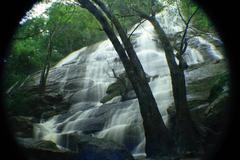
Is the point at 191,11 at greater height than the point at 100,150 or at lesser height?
greater

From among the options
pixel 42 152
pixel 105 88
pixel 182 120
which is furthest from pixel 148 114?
pixel 105 88

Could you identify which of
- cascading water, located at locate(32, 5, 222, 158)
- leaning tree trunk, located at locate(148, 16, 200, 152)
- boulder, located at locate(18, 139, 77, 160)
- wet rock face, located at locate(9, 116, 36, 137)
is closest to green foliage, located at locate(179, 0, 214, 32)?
cascading water, located at locate(32, 5, 222, 158)

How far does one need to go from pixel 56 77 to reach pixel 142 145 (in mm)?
16041

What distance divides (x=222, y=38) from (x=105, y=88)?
1876 cm

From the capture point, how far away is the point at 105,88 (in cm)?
2603

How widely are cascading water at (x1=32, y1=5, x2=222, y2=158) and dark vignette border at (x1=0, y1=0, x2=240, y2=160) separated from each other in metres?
7.94

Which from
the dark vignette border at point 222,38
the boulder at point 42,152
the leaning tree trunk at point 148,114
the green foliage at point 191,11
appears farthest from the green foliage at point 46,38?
the dark vignette border at point 222,38

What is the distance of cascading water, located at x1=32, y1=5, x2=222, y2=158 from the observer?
17047 mm

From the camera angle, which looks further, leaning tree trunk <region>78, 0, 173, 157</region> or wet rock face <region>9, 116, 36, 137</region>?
wet rock face <region>9, 116, 36, 137</region>

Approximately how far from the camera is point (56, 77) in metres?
29.8

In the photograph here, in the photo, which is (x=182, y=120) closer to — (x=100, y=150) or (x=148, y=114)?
(x=148, y=114)

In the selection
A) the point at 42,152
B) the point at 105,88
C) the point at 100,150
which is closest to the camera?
the point at 100,150

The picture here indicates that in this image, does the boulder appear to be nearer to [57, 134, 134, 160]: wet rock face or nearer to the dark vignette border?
[57, 134, 134, 160]: wet rock face

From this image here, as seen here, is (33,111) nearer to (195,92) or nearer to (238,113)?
(195,92)
